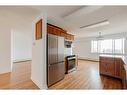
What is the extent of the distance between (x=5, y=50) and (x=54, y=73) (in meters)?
2.96

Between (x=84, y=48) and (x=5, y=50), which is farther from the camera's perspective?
(x=84, y=48)

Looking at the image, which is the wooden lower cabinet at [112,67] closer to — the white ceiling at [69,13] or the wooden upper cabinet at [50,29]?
the white ceiling at [69,13]

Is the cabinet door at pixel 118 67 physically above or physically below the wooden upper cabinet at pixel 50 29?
below

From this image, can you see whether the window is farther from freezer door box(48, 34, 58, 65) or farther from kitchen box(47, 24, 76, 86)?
freezer door box(48, 34, 58, 65)

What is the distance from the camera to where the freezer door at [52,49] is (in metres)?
3.17

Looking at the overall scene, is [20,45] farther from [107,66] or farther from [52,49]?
[107,66]

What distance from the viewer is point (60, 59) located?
375 centimetres

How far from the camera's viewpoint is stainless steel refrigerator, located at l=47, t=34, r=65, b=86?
3160mm

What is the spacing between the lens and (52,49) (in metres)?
3.31

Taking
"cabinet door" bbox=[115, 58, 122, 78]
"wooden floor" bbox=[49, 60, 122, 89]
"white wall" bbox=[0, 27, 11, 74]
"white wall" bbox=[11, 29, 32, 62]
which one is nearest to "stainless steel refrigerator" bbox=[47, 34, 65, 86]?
"wooden floor" bbox=[49, 60, 122, 89]

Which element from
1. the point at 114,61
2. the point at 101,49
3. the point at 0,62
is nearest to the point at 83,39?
the point at 101,49

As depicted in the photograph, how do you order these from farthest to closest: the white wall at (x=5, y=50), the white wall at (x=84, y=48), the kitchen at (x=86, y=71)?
the white wall at (x=84, y=48) < the white wall at (x=5, y=50) < the kitchen at (x=86, y=71)

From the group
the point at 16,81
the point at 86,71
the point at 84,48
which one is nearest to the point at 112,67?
the point at 86,71

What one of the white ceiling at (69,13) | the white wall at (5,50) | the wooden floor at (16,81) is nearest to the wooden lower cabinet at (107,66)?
the white ceiling at (69,13)
